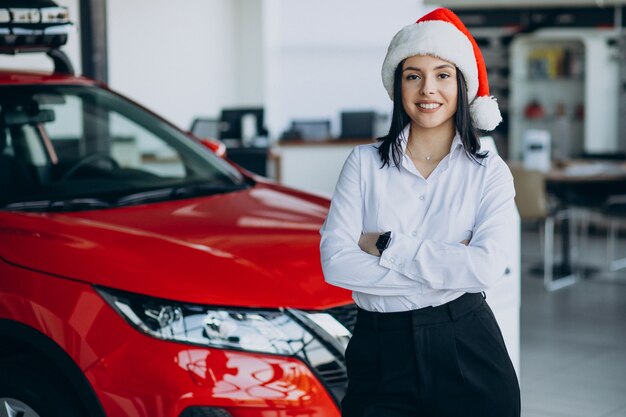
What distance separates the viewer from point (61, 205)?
10.2ft

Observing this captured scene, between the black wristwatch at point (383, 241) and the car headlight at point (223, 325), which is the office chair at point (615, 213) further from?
the black wristwatch at point (383, 241)

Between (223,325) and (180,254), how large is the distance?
0.98 ft

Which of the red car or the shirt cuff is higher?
the shirt cuff

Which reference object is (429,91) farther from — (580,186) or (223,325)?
(580,186)

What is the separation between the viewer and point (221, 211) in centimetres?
323

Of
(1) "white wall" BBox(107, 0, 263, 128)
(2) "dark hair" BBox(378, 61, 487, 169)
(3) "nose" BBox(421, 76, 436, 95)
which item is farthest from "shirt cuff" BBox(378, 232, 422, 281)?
(1) "white wall" BBox(107, 0, 263, 128)

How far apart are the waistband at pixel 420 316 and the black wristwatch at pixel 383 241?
14 centimetres

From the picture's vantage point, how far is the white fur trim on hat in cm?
205

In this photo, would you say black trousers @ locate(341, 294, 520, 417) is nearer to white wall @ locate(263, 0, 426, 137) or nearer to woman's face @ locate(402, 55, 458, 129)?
woman's face @ locate(402, 55, 458, 129)

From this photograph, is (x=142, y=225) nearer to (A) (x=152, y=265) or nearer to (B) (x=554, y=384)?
(A) (x=152, y=265)

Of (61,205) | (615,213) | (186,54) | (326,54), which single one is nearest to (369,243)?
(61,205)

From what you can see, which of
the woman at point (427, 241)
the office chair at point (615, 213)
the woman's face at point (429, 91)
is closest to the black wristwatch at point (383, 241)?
the woman at point (427, 241)

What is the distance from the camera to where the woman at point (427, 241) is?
1.95 meters

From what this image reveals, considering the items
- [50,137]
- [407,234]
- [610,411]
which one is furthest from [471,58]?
[610,411]
